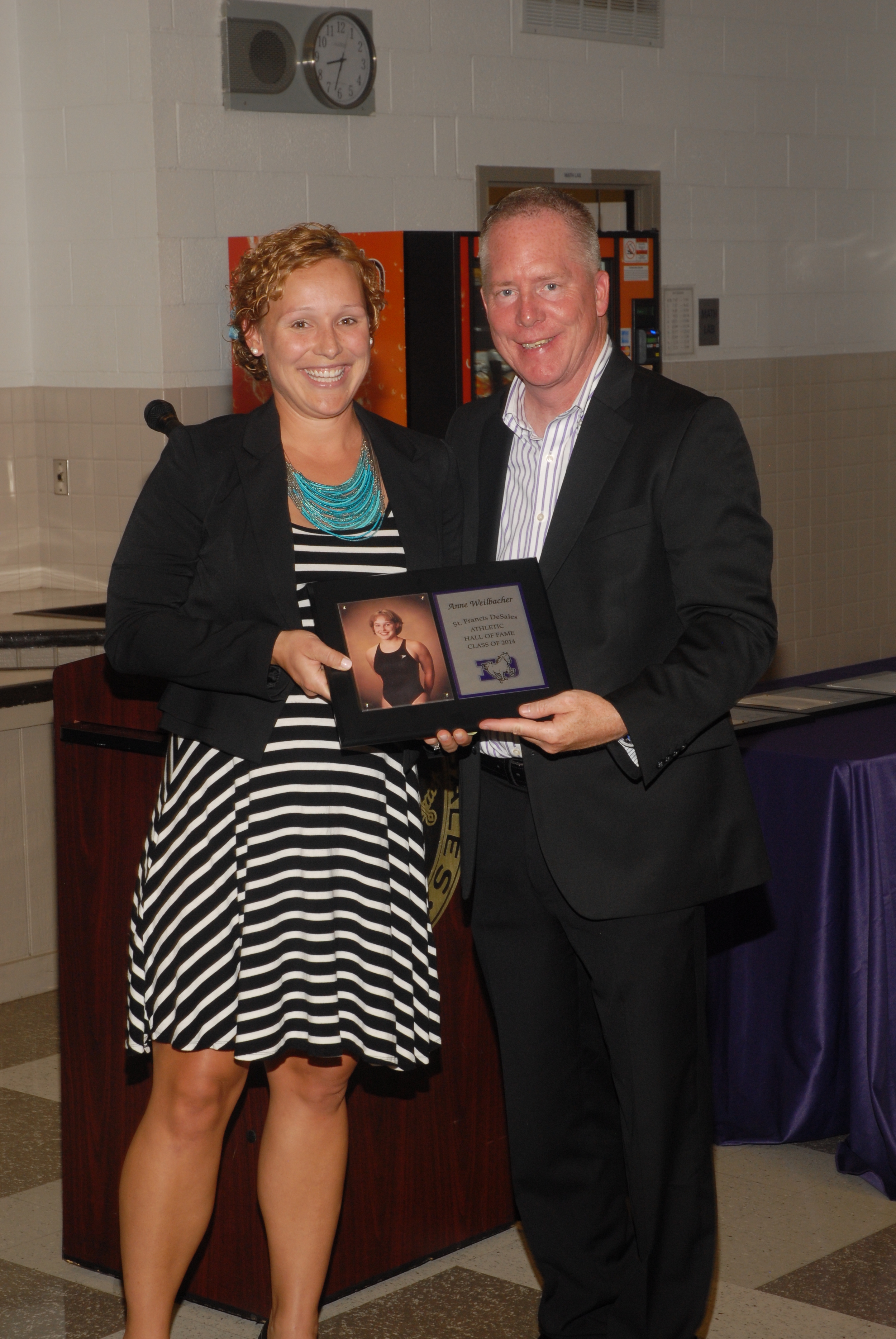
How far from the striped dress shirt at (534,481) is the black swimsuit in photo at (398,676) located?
0.18 m

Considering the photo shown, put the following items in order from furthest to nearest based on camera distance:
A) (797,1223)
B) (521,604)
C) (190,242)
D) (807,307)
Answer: (807,307) → (190,242) → (797,1223) → (521,604)

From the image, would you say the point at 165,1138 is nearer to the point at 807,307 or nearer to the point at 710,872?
the point at 710,872

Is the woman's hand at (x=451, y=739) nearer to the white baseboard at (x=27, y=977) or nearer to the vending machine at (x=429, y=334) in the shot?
the vending machine at (x=429, y=334)

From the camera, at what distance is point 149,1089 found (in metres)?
2.71

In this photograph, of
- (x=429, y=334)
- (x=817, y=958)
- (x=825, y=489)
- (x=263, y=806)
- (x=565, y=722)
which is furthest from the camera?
(x=825, y=489)

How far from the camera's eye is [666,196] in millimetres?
6051

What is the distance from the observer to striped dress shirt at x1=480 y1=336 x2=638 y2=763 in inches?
88.7

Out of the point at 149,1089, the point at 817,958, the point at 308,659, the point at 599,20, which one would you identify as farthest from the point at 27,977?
the point at 599,20

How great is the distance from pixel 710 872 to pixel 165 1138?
33.3 inches

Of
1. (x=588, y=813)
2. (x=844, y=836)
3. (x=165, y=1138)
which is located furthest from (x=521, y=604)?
(x=844, y=836)

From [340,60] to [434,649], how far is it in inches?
136

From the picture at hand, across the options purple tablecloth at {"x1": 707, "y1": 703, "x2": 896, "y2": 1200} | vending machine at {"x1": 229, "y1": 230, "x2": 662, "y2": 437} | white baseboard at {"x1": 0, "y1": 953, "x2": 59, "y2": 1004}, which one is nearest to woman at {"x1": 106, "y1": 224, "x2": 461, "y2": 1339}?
purple tablecloth at {"x1": 707, "y1": 703, "x2": 896, "y2": 1200}

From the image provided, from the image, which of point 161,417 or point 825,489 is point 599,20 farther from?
point 161,417

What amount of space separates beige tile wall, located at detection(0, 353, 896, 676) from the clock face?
3.52 ft
